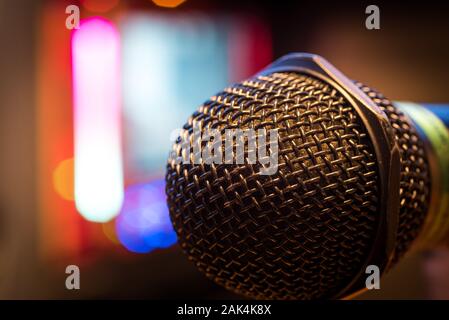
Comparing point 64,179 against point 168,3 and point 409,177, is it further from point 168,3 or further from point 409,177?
point 409,177

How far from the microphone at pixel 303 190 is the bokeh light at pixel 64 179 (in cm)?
227

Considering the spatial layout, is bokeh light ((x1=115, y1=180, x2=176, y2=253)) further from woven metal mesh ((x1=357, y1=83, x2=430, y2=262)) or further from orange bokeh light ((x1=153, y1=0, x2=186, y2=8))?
woven metal mesh ((x1=357, y1=83, x2=430, y2=262))

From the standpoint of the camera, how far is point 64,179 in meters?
2.82

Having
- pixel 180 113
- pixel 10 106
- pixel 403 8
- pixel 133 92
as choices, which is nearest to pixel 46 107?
pixel 10 106

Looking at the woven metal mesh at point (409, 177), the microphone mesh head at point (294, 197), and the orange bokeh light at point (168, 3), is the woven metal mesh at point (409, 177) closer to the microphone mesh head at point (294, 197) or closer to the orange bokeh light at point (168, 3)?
the microphone mesh head at point (294, 197)

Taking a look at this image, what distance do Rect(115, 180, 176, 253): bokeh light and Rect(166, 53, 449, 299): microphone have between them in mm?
2466

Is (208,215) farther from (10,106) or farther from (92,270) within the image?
(92,270)

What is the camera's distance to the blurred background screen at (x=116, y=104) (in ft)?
8.54

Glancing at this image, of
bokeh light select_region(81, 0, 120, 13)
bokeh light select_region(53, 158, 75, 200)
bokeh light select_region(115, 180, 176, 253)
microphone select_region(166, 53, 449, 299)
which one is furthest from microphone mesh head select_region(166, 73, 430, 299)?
bokeh light select_region(81, 0, 120, 13)

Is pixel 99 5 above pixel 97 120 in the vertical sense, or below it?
above

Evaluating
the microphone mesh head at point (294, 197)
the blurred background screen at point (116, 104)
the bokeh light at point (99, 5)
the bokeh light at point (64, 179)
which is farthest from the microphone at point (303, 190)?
the bokeh light at point (99, 5)

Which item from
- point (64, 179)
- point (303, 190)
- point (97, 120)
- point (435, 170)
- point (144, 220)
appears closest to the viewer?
point (303, 190)

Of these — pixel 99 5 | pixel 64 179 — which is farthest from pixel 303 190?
pixel 99 5

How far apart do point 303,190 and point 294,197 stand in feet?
0.05
